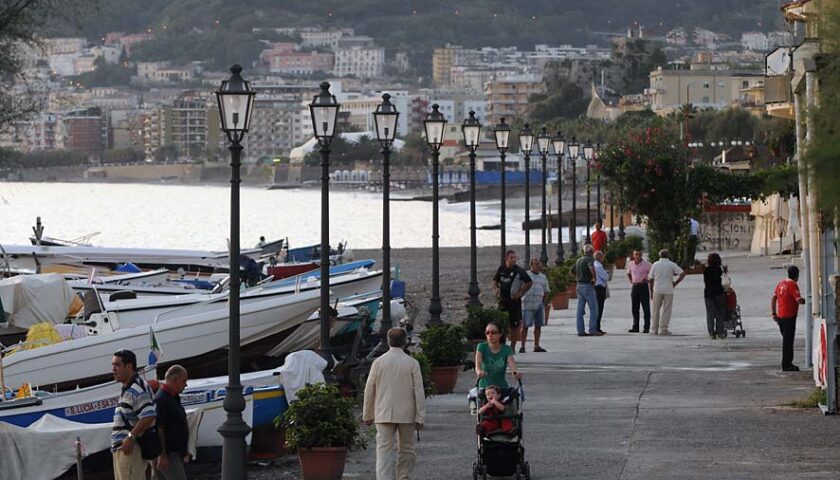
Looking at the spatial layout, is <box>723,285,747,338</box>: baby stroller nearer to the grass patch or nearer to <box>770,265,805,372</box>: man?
<box>770,265,805,372</box>: man

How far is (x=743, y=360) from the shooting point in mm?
22406

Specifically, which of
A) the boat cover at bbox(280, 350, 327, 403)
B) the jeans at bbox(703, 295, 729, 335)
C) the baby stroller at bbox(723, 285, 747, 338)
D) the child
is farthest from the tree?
the child

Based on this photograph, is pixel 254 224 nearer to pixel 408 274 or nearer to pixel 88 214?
pixel 88 214

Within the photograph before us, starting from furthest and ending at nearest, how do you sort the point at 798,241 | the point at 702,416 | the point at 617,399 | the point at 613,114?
the point at 613,114 < the point at 798,241 < the point at 617,399 < the point at 702,416

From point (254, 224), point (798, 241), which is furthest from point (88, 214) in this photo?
point (798, 241)

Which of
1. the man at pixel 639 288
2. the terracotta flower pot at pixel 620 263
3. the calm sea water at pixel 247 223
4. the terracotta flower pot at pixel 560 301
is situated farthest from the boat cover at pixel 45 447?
the calm sea water at pixel 247 223

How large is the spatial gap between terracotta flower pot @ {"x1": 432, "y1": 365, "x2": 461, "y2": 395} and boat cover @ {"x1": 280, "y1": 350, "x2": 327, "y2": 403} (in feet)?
9.52

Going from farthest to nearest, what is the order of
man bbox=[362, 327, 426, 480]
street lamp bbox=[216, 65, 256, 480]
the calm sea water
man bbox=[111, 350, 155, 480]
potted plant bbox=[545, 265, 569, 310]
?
the calm sea water < potted plant bbox=[545, 265, 569, 310] < street lamp bbox=[216, 65, 256, 480] < man bbox=[362, 327, 426, 480] < man bbox=[111, 350, 155, 480]

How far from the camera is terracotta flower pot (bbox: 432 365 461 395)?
64.7 feet

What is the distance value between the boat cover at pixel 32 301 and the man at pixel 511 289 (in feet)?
24.0

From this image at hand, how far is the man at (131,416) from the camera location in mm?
12484

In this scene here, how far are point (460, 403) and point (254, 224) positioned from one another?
116981 millimetres

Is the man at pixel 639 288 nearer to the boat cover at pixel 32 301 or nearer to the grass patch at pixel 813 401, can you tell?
the boat cover at pixel 32 301

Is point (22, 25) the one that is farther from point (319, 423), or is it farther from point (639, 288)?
point (319, 423)
